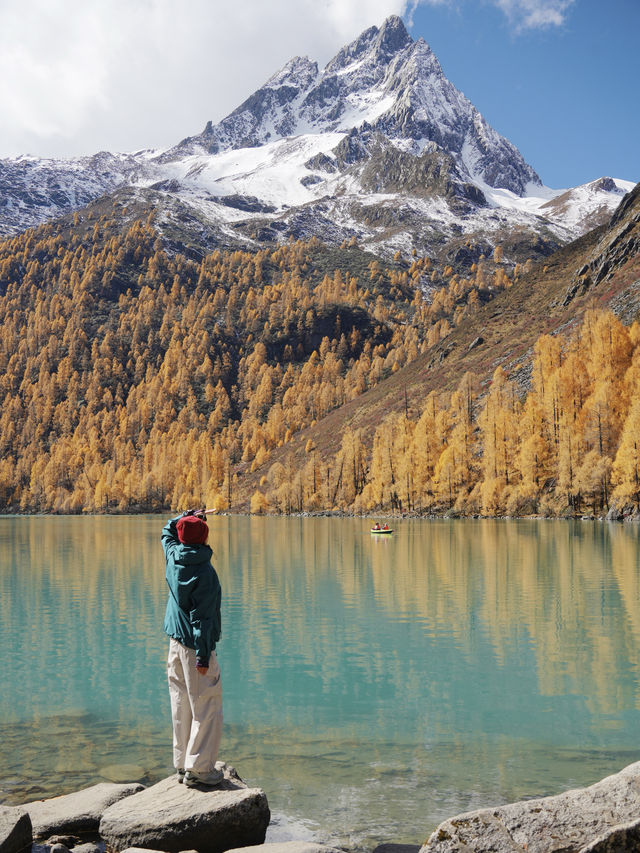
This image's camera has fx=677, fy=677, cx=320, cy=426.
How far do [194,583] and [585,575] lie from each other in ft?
95.3

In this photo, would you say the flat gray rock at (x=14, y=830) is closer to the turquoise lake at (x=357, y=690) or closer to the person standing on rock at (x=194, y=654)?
the person standing on rock at (x=194, y=654)

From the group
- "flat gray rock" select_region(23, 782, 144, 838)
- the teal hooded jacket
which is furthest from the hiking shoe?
the teal hooded jacket

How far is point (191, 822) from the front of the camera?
7898 mm

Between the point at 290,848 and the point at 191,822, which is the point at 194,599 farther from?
the point at 290,848

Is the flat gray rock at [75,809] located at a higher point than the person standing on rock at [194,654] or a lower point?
lower

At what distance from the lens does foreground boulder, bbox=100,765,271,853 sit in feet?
25.9

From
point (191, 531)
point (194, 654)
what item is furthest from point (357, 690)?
point (191, 531)

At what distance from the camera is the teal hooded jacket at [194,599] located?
28.9 feet

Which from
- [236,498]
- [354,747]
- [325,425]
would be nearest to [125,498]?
[236,498]

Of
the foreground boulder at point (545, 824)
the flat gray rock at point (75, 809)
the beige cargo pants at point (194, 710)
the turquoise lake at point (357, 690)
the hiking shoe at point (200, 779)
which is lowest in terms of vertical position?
the turquoise lake at point (357, 690)

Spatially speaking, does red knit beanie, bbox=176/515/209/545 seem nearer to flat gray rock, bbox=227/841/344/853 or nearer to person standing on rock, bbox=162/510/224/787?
person standing on rock, bbox=162/510/224/787

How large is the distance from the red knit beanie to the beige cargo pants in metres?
1.42

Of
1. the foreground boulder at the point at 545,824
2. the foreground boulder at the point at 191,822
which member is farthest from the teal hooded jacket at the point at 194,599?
the foreground boulder at the point at 545,824

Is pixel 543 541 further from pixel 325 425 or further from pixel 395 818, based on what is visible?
pixel 325 425
